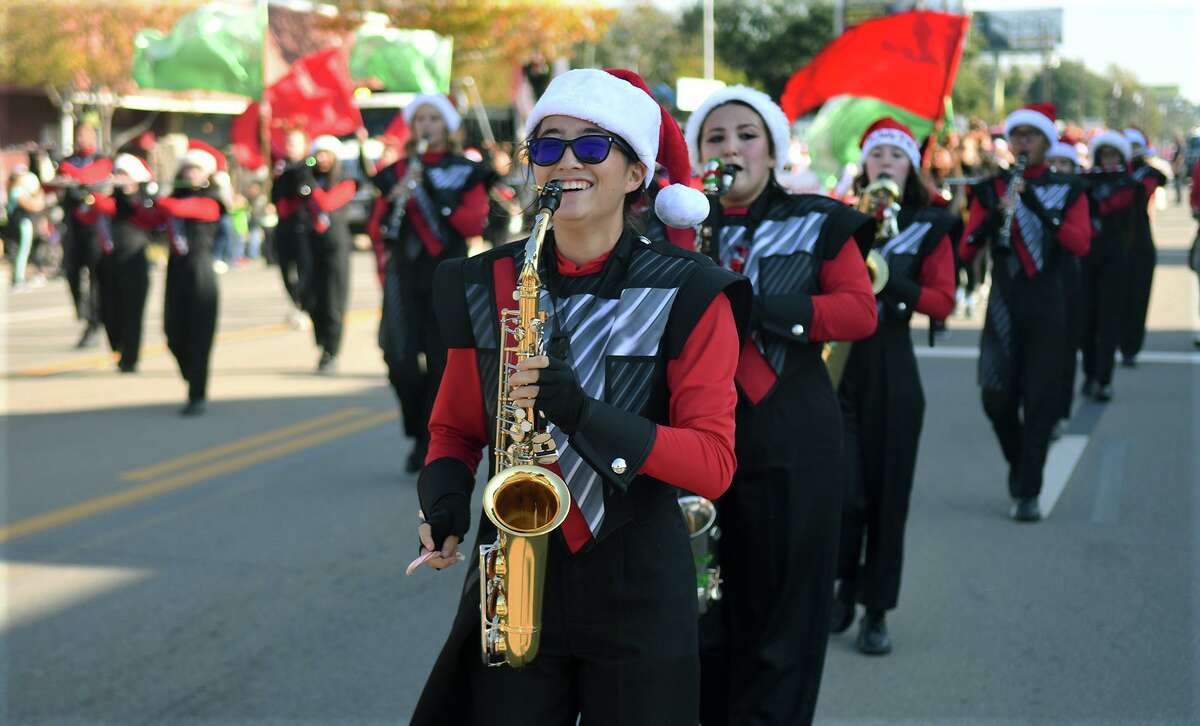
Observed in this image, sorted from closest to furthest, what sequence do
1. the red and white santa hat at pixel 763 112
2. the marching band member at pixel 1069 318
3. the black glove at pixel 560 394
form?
the black glove at pixel 560 394 < the red and white santa hat at pixel 763 112 < the marching band member at pixel 1069 318

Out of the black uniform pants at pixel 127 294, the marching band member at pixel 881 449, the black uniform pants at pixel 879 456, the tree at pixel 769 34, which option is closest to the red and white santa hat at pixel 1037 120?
the marching band member at pixel 881 449

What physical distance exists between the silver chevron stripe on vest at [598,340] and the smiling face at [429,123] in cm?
662

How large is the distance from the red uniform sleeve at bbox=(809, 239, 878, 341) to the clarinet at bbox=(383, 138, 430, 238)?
491cm

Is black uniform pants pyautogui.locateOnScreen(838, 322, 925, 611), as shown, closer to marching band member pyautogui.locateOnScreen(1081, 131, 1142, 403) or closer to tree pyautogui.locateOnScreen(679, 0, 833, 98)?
marching band member pyautogui.locateOnScreen(1081, 131, 1142, 403)

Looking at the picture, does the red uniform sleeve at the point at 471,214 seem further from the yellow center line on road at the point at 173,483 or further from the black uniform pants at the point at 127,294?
the black uniform pants at the point at 127,294

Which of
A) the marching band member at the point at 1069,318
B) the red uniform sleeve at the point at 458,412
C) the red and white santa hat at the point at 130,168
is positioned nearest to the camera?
the red uniform sleeve at the point at 458,412

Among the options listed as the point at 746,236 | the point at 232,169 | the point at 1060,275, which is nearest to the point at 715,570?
the point at 746,236

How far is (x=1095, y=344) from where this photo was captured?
40.0ft

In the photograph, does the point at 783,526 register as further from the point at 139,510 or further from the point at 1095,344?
the point at 1095,344

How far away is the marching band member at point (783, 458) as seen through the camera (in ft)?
13.9

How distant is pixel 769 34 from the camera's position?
236 ft

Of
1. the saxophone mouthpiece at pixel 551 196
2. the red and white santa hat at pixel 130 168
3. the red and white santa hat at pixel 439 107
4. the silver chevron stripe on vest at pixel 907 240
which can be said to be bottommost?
the red and white santa hat at pixel 130 168

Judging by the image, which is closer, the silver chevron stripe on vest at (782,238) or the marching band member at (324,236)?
the silver chevron stripe on vest at (782,238)

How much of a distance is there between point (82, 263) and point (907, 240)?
1135 centimetres
